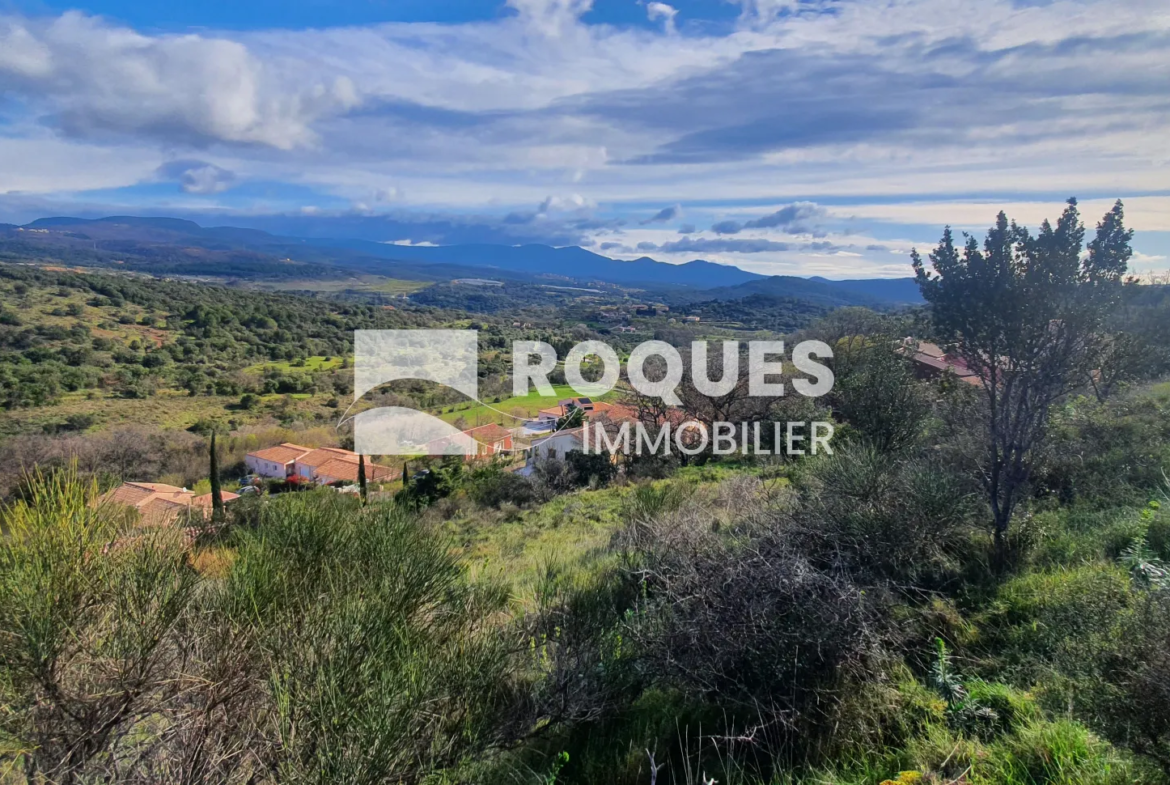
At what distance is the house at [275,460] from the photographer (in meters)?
25.2

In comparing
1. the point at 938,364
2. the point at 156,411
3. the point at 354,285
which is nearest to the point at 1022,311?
the point at 938,364

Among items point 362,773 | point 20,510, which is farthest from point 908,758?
point 20,510

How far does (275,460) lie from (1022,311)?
28.4 metres

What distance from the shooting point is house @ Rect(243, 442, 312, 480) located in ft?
82.7

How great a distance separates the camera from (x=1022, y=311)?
4668 millimetres

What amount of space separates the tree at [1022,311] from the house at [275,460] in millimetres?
26469

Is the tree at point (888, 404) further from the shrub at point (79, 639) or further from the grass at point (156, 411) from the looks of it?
the grass at point (156, 411)

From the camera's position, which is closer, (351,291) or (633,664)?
(633,664)

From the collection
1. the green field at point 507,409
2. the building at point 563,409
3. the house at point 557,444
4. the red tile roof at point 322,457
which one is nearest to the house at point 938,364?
the house at point 557,444

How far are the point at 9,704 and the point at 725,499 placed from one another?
6.80 meters

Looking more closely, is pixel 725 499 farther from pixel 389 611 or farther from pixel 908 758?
pixel 389 611

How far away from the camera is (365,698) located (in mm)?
2123

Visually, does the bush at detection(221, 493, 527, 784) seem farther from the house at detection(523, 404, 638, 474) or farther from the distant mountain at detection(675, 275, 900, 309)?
the distant mountain at detection(675, 275, 900, 309)

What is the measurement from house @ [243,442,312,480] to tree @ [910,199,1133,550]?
26469mm
